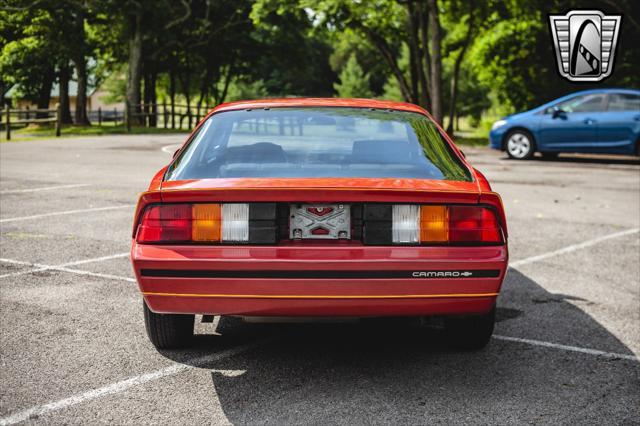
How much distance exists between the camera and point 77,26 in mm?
35938

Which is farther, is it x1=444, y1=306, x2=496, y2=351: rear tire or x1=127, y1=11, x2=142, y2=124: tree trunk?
x1=127, y1=11, x2=142, y2=124: tree trunk

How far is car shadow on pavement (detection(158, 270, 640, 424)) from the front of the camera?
346 centimetres

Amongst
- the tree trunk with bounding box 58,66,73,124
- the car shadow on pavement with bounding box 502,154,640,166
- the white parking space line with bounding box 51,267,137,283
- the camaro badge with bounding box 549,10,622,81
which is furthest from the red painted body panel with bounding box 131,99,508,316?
the tree trunk with bounding box 58,66,73,124

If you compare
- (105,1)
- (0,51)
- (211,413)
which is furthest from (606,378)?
(0,51)

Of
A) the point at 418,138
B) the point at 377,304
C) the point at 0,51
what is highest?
the point at 0,51

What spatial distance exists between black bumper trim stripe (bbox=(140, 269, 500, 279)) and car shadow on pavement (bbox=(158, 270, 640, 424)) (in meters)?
0.45

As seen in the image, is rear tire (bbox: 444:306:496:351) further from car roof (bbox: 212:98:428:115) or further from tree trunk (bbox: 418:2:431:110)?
tree trunk (bbox: 418:2:431:110)

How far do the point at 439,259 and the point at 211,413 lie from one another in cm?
121

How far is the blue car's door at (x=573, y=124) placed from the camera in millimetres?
17531

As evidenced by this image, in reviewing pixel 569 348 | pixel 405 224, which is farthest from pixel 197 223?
pixel 569 348

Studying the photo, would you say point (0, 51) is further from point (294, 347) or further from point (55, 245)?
point (294, 347)

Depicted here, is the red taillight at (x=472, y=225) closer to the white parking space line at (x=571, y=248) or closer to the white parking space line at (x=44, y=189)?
the white parking space line at (x=571, y=248)

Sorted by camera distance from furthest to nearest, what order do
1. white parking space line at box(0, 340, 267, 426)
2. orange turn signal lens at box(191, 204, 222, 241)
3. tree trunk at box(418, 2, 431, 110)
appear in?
tree trunk at box(418, 2, 431, 110), orange turn signal lens at box(191, 204, 222, 241), white parking space line at box(0, 340, 267, 426)

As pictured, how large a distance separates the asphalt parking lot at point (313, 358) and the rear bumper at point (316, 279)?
40 centimetres
